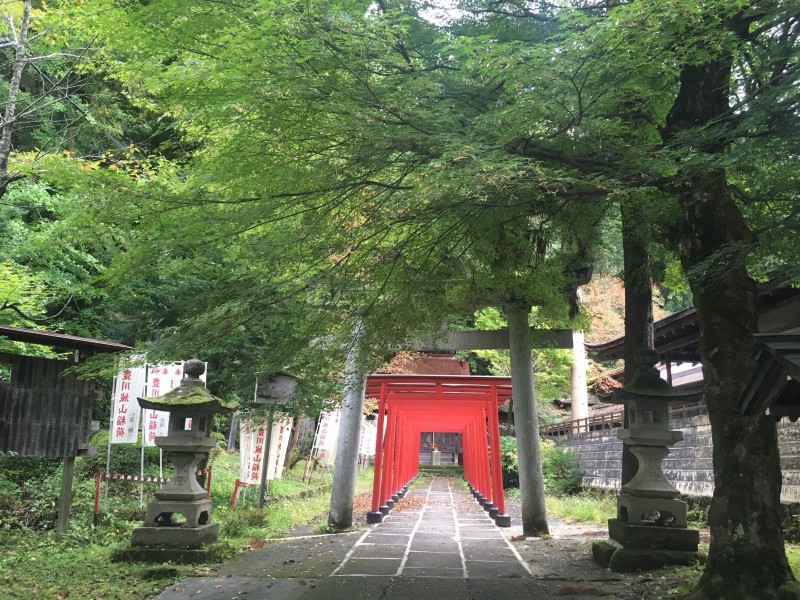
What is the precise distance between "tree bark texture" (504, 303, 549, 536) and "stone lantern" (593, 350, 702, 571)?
9.96 ft

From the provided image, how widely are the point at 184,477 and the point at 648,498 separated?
5.66 meters

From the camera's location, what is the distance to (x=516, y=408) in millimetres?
10945

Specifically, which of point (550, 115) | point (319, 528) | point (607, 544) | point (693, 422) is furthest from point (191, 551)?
point (693, 422)

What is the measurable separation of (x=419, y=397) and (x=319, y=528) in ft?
14.9

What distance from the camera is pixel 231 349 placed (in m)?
13.0

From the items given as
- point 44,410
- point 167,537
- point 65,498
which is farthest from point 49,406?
point 167,537

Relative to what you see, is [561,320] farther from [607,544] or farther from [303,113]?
[303,113]

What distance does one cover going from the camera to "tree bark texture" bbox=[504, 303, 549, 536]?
10.4 meters

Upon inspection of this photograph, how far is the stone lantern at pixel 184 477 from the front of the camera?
291 inches

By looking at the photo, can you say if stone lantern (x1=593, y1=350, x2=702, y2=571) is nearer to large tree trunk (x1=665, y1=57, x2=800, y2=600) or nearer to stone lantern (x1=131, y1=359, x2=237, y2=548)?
large tree trunk (x1=665, y1=57, x2=800, y2=600)

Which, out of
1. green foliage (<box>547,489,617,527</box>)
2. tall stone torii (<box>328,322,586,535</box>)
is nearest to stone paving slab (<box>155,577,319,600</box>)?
tall stone torii (<box>328,322,586,535</box>)

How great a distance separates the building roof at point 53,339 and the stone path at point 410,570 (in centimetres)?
338

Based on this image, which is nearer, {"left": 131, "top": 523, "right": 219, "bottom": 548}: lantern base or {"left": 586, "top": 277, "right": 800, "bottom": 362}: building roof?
{"left": 131, "top": 523, "right": 219, "bottom": 548}: lantern base

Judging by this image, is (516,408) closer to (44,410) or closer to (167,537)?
(167,537)
